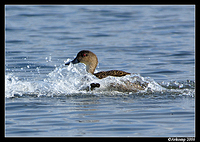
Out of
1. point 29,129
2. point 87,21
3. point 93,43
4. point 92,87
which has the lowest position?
point 29,129

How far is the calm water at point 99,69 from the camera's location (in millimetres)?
6676

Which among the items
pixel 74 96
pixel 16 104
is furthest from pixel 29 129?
pixel 74 96

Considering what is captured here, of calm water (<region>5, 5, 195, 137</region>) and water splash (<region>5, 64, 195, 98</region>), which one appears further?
water splash (<region>5, 64, 195, 98</region>)

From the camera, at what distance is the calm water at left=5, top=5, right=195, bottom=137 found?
668cm

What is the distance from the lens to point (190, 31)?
19125 mm

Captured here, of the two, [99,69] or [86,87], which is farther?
[99,69]

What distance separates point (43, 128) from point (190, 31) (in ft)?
45.6

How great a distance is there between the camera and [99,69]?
1212cm

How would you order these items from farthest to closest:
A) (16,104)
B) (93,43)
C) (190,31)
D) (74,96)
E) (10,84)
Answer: (190,31), (93,43), (10,84), (74,96), (16,104)

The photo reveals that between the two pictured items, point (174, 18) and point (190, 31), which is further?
point (174, 18)

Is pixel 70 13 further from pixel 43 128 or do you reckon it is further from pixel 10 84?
pixel 43 128

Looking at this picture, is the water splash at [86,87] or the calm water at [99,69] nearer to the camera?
the calm water at [99,69]

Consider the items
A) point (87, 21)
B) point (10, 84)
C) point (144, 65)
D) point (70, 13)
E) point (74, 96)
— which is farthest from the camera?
point (70, 13)

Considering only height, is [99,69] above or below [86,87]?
above
